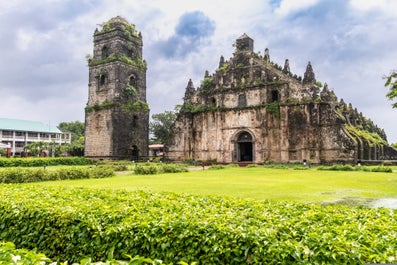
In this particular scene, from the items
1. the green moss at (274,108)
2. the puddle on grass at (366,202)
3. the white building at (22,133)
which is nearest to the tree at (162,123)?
the white building at (22,133)

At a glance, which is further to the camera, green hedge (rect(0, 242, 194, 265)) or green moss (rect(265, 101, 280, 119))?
green moss (rect(265, 101, 280, 119))

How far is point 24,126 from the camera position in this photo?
70.8 meters

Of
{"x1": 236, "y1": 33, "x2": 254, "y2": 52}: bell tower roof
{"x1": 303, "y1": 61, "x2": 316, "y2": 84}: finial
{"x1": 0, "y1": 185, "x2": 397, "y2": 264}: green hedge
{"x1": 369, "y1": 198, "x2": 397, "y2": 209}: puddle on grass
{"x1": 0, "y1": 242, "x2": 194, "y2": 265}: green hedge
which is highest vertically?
{"x1": 236, "y1": 33, "x2": 254, "y2": 52}: bell tower roof

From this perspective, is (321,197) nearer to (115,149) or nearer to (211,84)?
(211,84)

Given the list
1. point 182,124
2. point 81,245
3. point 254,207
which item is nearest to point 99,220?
point 81,245

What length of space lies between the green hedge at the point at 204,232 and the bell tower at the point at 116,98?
33.9 m

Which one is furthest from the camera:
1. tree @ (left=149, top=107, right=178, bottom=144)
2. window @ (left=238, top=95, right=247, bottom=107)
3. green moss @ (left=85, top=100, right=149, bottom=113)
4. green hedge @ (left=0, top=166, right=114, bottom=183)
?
tree @ (left=149, top=107, right=178, bottom=144)

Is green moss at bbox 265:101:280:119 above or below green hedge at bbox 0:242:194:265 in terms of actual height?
above

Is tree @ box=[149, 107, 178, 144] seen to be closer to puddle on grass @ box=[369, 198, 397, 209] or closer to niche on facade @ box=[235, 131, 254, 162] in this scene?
Answer: niche on facade @ box=[235, 131, 254, 162]

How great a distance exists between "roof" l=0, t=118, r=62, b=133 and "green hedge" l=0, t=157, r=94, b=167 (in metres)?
36.6

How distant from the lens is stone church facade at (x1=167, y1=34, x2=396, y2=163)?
3162 centimetres

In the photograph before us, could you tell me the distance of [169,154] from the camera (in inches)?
1534

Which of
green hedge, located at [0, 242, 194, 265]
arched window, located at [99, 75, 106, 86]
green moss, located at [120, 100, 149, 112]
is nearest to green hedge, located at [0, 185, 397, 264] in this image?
green hedge, located at [0, 242, 194, 265]

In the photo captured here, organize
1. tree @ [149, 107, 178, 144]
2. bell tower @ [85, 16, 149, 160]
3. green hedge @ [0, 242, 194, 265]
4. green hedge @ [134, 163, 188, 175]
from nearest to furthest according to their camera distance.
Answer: green hedge @ [0, 242, 194, 265], green hedge @ [134, 163, 188, 175], bell tower @ [85, 16, 149, 160], tree @ [149, 107, 178, 144]
